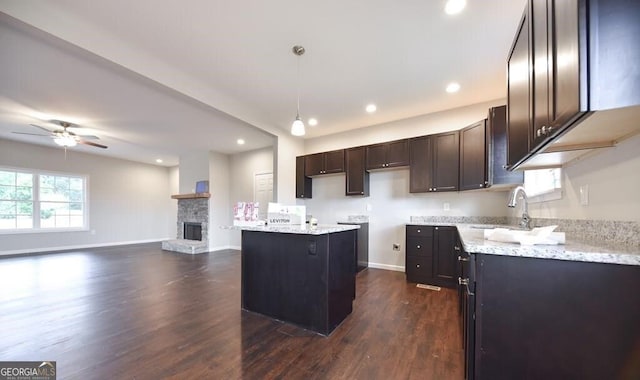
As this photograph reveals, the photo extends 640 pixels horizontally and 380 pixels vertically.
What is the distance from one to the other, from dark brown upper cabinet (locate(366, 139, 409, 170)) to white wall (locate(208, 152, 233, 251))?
4.58 m

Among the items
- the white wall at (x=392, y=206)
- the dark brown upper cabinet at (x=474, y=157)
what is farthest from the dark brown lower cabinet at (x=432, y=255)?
the dark brown upper cabinet at (x=474, y=157)

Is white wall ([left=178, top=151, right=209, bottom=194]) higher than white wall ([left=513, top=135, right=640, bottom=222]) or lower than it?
higher

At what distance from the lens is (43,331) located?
2.25 metres

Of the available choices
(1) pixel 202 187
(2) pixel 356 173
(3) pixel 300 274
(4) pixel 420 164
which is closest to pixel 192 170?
(1) pixel 202 187

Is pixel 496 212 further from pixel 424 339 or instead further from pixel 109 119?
pixel 109 119

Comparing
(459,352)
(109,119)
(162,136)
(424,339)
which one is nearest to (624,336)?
(459,352)

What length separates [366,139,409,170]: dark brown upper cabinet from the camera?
13.8ft

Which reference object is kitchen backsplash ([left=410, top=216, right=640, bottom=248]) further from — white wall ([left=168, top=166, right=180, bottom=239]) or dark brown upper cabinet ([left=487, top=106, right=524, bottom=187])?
white wall ([left=168, top=166, right=180, bottom=239])

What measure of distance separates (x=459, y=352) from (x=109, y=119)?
20.5 feet

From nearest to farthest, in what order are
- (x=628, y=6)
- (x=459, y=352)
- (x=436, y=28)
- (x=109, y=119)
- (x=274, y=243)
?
(x=628, y=6)
(x=459, y=352)
(x=436, y=28)
(x=274, y=243)
(x=109, y=119)

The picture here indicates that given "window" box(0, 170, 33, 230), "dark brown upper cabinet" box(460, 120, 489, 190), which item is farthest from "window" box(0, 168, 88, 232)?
"dark brown upper cabinet" box(460, 120, 489, 190)

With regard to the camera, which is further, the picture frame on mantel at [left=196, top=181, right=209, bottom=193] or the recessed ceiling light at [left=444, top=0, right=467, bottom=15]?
the picture frame on mantel at [left=196, top=181, right=209, bottom=193]

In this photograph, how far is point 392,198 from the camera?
15.0ft

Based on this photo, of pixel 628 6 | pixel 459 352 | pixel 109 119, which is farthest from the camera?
pixel 109 119
